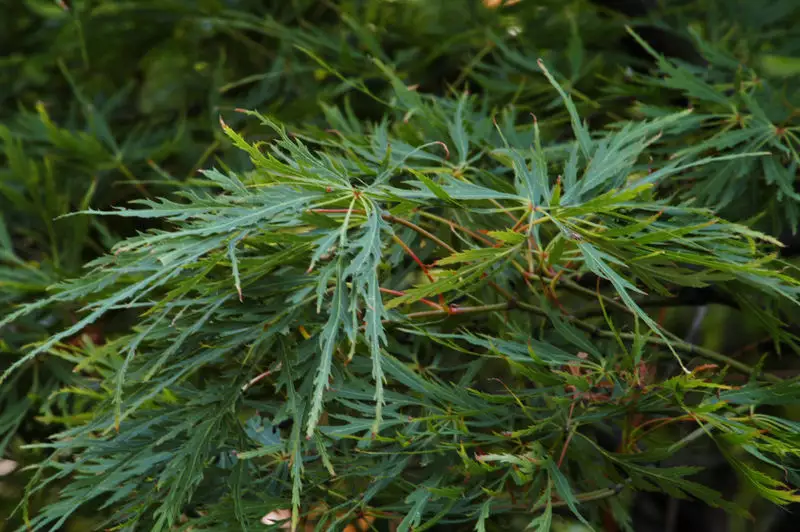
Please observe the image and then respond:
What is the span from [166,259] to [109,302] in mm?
35

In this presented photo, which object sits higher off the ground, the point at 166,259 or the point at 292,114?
the point at 166,259

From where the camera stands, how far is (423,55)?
870 mm

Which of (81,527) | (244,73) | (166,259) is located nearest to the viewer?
(166,259)

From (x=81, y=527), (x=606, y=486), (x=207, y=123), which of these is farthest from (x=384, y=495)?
(x=207, y=123)

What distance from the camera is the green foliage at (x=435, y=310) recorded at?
42 cm

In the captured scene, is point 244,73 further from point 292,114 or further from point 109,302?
point 109,302

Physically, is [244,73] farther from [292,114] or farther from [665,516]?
[665,516]

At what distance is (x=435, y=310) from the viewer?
1.66 ft

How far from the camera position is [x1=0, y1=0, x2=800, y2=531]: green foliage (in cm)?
42

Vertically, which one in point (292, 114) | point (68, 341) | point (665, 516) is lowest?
point (665, 516)

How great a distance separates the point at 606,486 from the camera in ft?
1.67

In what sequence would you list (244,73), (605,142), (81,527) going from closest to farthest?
(605,142), (81,527), (244,73)

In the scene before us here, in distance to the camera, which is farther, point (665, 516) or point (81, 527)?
point (665, 516)

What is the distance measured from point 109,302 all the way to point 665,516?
69cm
